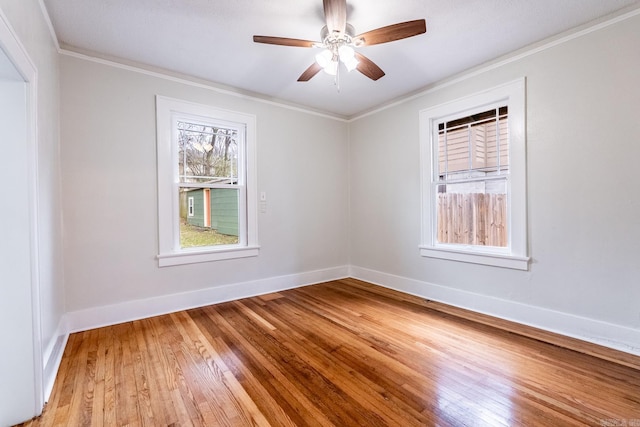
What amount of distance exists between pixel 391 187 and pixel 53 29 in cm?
374

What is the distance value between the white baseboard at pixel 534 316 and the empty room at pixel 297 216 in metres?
0.02

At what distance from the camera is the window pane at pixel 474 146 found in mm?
2951

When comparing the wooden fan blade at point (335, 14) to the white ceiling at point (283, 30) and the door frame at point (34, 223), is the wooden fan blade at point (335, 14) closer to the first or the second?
the white ceiling at point (283, 30)

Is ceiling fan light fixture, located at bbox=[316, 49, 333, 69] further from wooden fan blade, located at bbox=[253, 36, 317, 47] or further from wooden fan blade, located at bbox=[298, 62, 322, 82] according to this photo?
wooden fan blade, located at bbox=[298, 62, 322, 82]

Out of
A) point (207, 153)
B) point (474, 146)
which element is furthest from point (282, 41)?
point (474, 146)

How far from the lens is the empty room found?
162 cm

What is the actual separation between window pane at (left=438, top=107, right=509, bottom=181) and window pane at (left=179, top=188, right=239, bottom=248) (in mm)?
2631

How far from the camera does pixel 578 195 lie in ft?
7.93

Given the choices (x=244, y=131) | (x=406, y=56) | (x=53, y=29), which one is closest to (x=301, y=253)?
(x=244, y=131)

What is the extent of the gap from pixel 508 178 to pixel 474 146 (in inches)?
21.0

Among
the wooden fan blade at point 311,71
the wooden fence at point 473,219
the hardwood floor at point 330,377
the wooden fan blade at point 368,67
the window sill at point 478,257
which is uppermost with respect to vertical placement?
the wooden fan blade at point 311,71

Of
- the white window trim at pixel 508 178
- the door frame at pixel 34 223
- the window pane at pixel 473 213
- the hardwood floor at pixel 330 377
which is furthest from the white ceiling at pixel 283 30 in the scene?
the hardwood floor at pixel 330 377

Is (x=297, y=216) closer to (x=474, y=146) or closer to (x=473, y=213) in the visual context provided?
(x=473, y=213)

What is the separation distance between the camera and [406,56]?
9.20 ft
